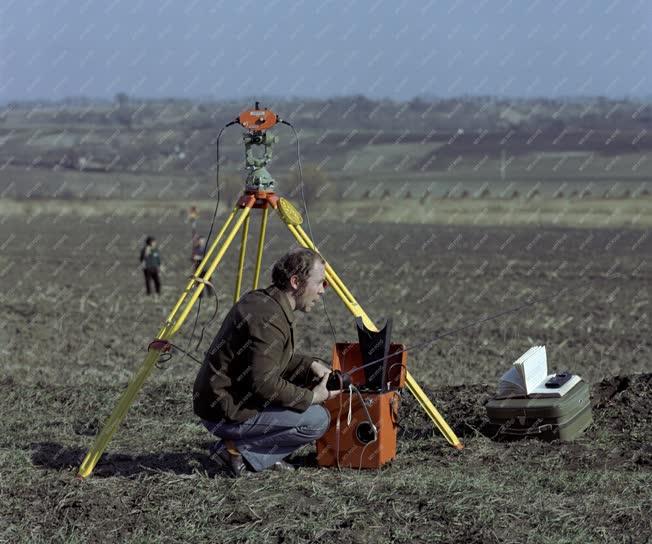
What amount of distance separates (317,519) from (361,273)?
19112 millimetres

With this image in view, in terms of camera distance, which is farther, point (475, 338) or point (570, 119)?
point (570, 119)

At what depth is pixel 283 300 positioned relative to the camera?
259 inches

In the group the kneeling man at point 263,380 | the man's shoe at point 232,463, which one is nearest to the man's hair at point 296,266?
the kneeling man at point 263,380

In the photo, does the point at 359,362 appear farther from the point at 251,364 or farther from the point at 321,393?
the point at 251,364

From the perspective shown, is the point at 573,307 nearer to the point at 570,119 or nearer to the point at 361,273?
the point at 361,273

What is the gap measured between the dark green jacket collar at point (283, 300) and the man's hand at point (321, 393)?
50 cm

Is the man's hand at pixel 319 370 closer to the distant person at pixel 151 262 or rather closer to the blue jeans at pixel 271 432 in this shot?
the blue jeans at pixel 271 432

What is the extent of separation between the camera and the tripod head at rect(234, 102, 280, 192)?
7.28 meters

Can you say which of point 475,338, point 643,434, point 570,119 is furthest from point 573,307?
point 570,119

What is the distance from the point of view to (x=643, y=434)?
807 cm

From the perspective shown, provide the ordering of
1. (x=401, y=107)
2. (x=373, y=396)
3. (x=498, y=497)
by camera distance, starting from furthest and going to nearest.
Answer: (x=401, y=107)
(x=373, y=396)
(x=498, y=497)

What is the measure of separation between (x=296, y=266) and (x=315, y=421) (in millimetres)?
1058

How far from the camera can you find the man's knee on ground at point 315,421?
6.87 m

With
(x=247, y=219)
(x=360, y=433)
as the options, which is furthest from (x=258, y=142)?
(x=360, y=433)
